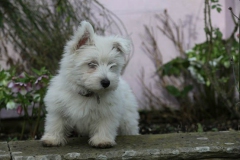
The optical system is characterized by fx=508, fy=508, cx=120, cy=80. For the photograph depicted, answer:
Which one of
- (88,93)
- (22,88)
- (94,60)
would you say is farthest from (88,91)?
(22,88)

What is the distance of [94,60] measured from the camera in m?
3.77

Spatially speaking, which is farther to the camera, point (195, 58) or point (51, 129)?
point (195, 58)

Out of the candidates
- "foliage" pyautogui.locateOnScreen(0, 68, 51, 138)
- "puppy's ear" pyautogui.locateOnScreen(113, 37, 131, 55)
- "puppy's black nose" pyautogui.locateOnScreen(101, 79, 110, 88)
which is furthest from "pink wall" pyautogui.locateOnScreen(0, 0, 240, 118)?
"puppy's black nose" pyautogui.locateOnScreen(101, 79, 110, 88)

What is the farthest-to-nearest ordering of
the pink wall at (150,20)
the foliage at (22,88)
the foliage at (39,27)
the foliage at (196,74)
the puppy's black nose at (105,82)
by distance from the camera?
1. the pink wall at (150,20)
2. the foliage at (196,74)
3. the foliage at (39,27)
4. the foliage at (22,88)
5. the puppy's black nose at (105,82)

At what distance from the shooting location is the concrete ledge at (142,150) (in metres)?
3.76

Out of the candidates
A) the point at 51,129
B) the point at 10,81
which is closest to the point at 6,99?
the point at 10,81

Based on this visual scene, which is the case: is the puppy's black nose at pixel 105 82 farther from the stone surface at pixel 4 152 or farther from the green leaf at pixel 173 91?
the green leaf at pixel 173 91

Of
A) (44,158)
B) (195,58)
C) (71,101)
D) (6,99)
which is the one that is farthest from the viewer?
(195,58)

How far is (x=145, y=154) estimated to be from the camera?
150 inches

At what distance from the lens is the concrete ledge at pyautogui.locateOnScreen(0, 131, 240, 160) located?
12.3 ft

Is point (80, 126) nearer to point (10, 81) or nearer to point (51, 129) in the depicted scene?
point (51, 129)

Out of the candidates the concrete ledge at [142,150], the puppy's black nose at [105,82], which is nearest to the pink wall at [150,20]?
the concrete ledge at [142,150]

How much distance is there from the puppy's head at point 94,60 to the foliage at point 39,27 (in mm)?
2250

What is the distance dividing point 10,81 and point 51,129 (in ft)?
3.83
